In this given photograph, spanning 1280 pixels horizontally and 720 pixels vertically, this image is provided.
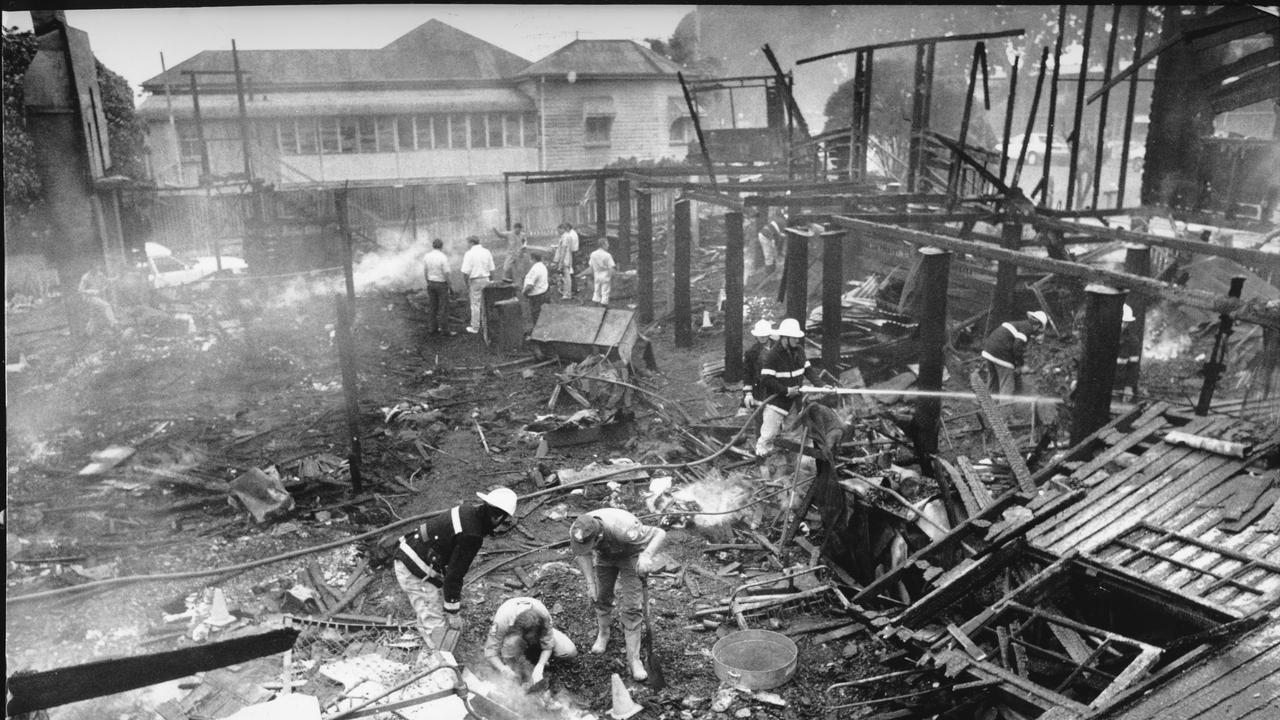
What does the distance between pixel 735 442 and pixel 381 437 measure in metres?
5.33

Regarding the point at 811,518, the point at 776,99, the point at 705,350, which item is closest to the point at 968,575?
the point at 811,518

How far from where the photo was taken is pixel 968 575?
6.29 metres

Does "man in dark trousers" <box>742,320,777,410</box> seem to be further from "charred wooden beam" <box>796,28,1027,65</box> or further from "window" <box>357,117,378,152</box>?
"window" <box>357,117,378,152</box>

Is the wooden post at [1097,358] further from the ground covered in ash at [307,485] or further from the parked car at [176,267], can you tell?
the parked car at [176,267]

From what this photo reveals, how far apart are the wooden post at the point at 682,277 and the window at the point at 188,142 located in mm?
21867

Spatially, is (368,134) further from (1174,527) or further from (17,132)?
(1174,527)

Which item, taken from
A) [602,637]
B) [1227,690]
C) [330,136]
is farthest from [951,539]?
[330,136]

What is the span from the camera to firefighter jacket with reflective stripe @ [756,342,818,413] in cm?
1002

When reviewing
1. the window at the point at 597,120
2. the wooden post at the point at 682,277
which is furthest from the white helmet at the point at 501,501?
the window at the point at 597,120

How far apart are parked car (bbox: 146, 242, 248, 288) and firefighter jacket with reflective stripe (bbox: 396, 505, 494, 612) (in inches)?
694

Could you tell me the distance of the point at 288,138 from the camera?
3159cm

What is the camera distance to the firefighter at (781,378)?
10.0 metres

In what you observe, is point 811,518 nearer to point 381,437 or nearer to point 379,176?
point 381,437

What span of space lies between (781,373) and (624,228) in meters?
14.4
